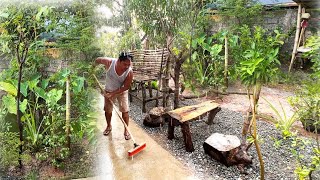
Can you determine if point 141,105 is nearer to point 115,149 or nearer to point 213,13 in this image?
point 115,149

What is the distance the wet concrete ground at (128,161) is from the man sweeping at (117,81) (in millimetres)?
49

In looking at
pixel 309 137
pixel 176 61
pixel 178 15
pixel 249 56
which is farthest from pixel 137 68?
pixel 309 137

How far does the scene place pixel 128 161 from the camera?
181 cm

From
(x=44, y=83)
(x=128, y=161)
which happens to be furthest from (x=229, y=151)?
(x=44, y=83)

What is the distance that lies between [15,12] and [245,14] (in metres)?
1.59

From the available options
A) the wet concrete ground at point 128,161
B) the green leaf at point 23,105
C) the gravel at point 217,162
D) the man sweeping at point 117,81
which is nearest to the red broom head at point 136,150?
the wet concrete ground at point 128,161

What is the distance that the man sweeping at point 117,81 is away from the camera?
170 cm

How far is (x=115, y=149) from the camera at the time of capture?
6.26 ft

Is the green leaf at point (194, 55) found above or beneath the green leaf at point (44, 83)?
above

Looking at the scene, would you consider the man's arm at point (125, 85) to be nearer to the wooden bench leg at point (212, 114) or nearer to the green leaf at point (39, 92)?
the green leaf at point (39, 92)

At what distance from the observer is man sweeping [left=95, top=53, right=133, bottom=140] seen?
1.70 m

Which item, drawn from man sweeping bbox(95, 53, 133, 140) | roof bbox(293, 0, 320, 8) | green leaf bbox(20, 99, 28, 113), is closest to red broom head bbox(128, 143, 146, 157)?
man sweeping bbox(95, 53, 133, 140)

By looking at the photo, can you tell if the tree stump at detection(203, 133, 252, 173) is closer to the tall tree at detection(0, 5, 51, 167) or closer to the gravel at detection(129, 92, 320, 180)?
the gravel at detection(129, 92, 320, 180)

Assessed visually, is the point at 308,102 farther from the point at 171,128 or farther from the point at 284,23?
the point at 171,128
